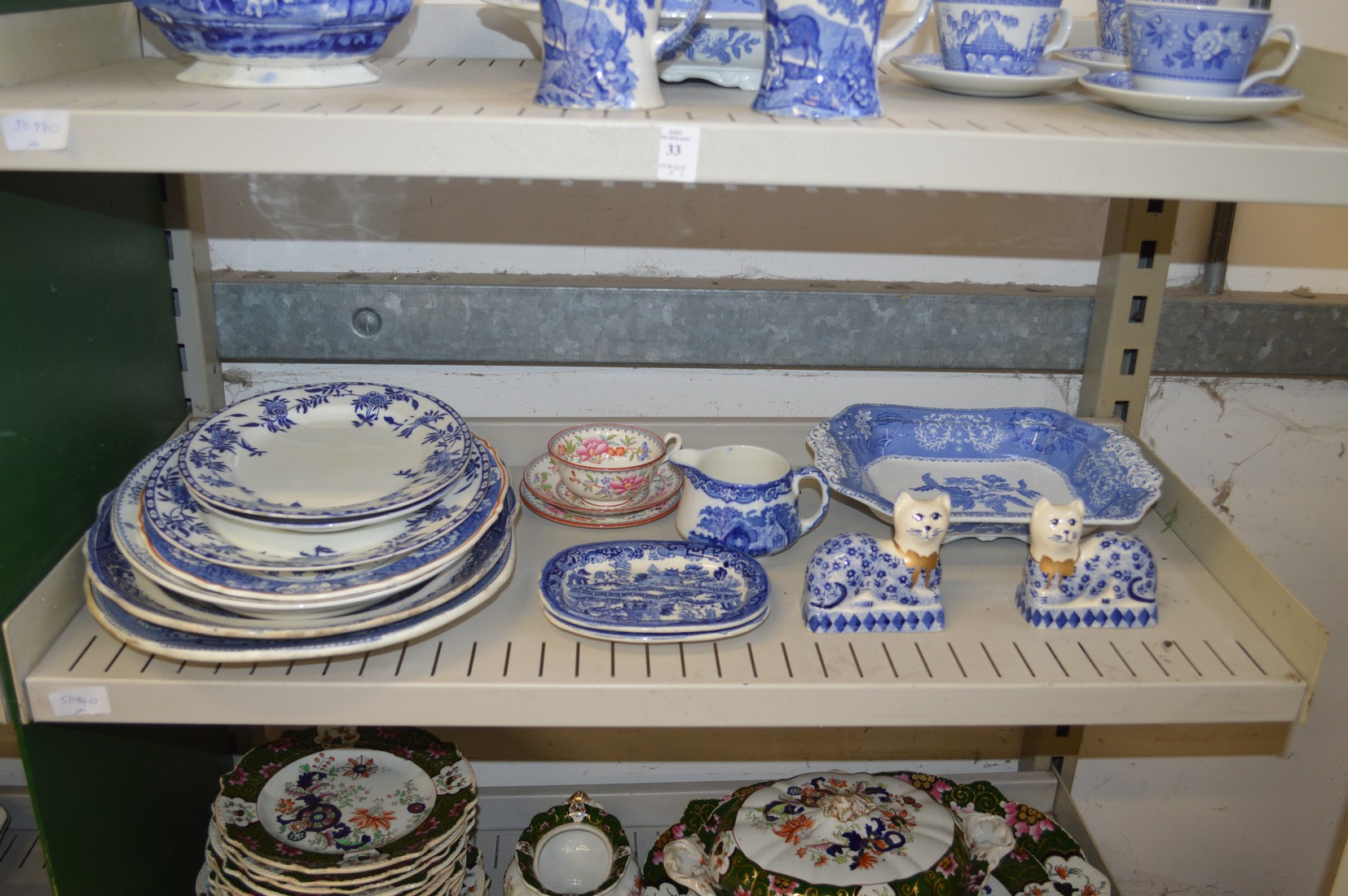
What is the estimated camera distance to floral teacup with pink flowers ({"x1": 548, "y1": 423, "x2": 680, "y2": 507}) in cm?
112

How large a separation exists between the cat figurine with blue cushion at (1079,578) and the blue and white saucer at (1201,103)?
13.0 inches

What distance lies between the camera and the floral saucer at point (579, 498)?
114cm

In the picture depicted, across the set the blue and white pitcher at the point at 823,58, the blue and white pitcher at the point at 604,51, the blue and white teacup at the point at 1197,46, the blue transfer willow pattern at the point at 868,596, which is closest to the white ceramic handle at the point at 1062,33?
the blue and white teacup at the point at 1197,46

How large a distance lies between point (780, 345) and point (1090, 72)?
478mm

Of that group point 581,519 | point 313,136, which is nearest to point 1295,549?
point 581,519

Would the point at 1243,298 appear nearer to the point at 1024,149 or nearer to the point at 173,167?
the point at 1024,149

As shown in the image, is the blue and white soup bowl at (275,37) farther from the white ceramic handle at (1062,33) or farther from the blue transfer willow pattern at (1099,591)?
the blue transfer willow pattern at (1099,591)

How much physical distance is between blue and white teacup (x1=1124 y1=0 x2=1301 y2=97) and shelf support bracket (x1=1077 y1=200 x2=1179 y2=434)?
410mm

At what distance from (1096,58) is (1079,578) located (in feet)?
1.60

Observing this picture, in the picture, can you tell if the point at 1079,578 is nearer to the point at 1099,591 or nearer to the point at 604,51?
the point at 1099,591

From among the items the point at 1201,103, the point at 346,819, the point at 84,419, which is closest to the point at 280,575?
the point at 84,419

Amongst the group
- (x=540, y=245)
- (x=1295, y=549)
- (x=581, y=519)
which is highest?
(x=540, y=245)

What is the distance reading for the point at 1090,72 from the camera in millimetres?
989

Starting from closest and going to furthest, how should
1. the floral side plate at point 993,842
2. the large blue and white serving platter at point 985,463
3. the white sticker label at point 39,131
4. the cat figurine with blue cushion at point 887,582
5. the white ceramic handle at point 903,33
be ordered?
the white sticker label at point 39,131
the white ceramic handle at point 903,33
the cat figurine with blue cushion at point 887,582
the large blue and white serving platter at point 985,463
the floral side plate at point 993,842
